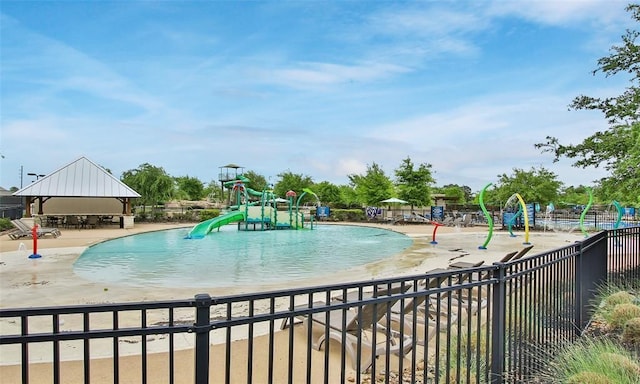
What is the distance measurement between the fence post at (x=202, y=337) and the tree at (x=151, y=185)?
1379 inches

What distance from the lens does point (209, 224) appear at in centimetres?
2359

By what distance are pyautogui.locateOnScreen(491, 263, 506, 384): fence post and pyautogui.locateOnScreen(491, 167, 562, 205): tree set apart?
125 ft

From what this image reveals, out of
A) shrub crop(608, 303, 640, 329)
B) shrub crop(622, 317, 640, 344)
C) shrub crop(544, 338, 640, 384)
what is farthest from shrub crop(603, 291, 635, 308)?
shrub crop(544, 338, 640, 384)

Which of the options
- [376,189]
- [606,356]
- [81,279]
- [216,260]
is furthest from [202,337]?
[376,189]

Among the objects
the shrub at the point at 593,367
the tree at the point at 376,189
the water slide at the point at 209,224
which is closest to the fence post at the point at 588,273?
the shrub at the point at 593,367

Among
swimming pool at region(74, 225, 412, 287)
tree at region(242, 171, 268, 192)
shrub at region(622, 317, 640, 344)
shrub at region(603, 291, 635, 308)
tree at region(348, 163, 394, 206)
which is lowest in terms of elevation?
swimming pool at region(74, 225, 412, 287)

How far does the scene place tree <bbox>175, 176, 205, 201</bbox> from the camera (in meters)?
64.2

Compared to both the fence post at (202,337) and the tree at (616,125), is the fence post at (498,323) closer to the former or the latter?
the fence post at (202,337)

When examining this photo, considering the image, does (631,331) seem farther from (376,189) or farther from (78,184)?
(376,189)

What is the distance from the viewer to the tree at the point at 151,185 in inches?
1351

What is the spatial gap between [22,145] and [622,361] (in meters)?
24.9

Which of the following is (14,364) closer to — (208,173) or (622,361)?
(622,361)

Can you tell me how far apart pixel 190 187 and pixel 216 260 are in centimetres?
5493

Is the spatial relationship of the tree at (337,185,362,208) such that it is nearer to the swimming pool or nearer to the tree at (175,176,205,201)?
the tree at (175,176,205,201)
